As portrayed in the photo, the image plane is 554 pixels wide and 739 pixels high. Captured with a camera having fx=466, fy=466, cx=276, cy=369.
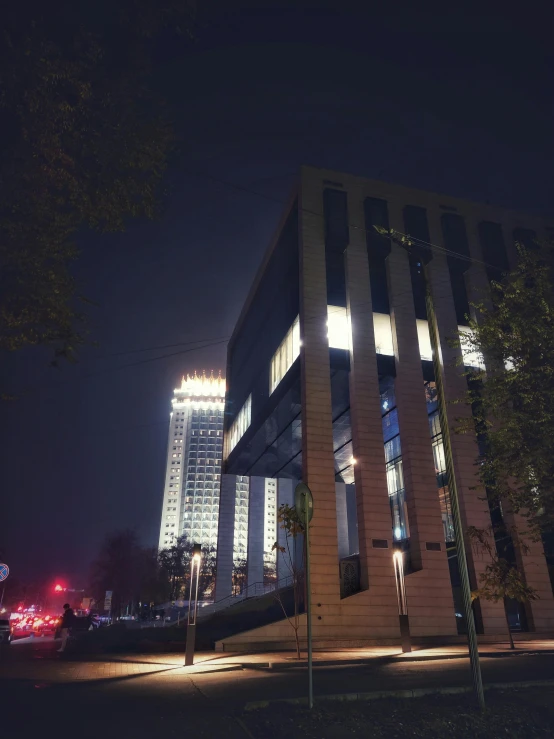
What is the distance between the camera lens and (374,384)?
107 ft

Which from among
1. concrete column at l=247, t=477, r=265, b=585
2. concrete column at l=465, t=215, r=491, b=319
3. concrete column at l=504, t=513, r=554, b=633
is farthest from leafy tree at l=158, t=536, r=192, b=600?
concrete column at l=465, t=215, r=491, b=319

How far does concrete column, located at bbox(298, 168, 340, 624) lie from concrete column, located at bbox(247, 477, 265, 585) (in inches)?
1160

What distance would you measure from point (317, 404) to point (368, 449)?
14.6ft

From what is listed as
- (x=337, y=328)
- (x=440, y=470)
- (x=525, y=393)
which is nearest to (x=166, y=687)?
(x=525, y=393)

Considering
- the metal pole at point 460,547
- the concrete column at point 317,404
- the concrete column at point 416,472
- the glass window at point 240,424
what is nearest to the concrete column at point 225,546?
the glass window at point 240,424

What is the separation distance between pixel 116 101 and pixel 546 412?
17.1m

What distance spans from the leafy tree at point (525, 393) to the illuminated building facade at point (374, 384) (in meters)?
4.34

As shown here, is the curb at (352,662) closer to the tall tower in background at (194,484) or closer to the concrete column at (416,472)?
the concrete column at (416,472)

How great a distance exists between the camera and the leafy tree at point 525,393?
16.5 meters

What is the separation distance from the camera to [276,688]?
912 centimetres

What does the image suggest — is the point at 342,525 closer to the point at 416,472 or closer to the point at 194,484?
the point at 416,472

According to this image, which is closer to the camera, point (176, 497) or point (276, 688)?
point (276, 688)

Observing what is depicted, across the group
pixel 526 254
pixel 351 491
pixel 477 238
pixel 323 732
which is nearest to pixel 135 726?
pixel 323 732

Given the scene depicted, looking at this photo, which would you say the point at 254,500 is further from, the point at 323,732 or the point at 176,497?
the point at 176,497
